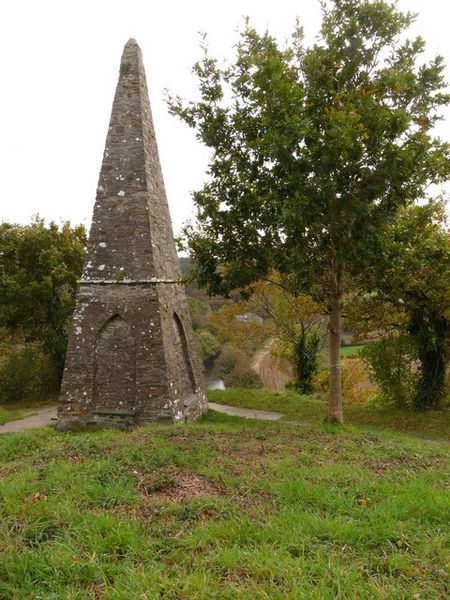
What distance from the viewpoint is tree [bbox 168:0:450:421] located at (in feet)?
29.1

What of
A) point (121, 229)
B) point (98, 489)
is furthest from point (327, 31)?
point (98, 489)

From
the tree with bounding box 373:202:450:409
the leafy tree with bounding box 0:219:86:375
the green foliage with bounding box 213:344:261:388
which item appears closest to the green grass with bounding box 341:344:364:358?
the tree with bounding box 373:202:450:409

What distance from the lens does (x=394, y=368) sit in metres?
16.3

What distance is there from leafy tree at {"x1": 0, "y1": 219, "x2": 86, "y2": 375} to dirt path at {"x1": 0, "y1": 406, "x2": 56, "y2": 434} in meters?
3.28

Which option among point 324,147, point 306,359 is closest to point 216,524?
point 324,147

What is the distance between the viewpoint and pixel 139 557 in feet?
13.6

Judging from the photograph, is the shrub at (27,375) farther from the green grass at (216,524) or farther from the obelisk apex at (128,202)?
the green grass at (216,524)

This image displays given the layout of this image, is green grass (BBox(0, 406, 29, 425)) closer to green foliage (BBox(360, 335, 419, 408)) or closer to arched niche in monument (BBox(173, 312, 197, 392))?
arched niche in monument (BBox(173, 312, 197, 392))

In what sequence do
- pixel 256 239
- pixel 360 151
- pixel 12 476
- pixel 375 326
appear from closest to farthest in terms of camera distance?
pixel 12 476, pixel 360 151, pixel 256 239, pixel 375 326

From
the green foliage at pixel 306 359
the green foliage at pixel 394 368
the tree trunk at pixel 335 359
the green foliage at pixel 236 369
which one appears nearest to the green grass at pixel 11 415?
the tree trunk at pixel 335 359

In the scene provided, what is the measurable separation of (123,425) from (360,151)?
8355mm

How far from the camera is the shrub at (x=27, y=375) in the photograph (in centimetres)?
1905

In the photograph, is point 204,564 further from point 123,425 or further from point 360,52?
point 360,52

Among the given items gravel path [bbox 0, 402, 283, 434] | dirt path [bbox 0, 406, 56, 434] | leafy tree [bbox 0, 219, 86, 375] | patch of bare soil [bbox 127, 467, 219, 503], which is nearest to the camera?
patch of bare soil [bbox 127, 467, 219, 503]
